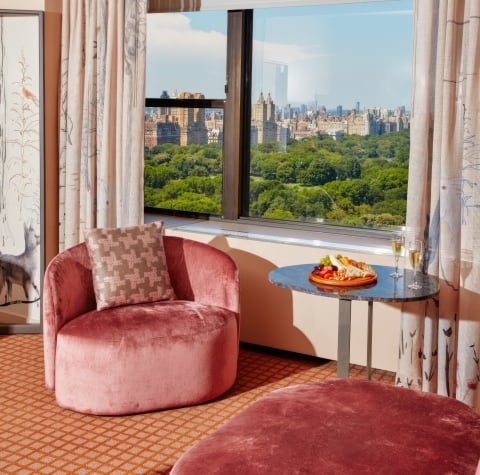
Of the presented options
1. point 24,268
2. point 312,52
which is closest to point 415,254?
point 312,52

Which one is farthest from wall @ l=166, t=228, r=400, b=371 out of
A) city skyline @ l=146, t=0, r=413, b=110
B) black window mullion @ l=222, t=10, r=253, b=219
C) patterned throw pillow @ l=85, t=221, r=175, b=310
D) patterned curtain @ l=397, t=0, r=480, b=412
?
city skyline @ l=146, t=0, r=413, b=110

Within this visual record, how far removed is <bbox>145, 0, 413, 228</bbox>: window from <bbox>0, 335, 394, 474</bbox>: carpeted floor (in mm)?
1182

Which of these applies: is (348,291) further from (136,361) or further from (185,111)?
(185,111)

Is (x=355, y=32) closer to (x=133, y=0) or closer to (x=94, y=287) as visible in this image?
(x=133, y=0)

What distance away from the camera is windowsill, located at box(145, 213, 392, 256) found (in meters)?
4.92

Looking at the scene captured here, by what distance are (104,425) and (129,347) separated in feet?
1.31

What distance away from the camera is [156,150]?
6.06m

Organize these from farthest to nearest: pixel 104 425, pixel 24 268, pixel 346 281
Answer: pixel 24 268
pixel 104 425
pixel 346 281

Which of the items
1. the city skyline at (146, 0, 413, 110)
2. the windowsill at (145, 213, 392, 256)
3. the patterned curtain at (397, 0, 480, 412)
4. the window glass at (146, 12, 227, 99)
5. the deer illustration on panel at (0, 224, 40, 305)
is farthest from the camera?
the window glass at (146, 12, 227, 99)

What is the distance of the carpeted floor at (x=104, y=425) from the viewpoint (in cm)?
353

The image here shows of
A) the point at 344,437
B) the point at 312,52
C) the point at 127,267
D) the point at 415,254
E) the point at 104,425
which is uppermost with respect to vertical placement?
the point at 312,52

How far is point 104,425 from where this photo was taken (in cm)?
396

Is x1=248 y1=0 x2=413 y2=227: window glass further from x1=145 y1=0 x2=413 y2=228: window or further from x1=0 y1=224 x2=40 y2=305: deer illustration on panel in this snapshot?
x1=0 y1=224 x2=40 y2=305: deer illustration on panel

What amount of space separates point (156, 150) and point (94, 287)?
1.91 m
